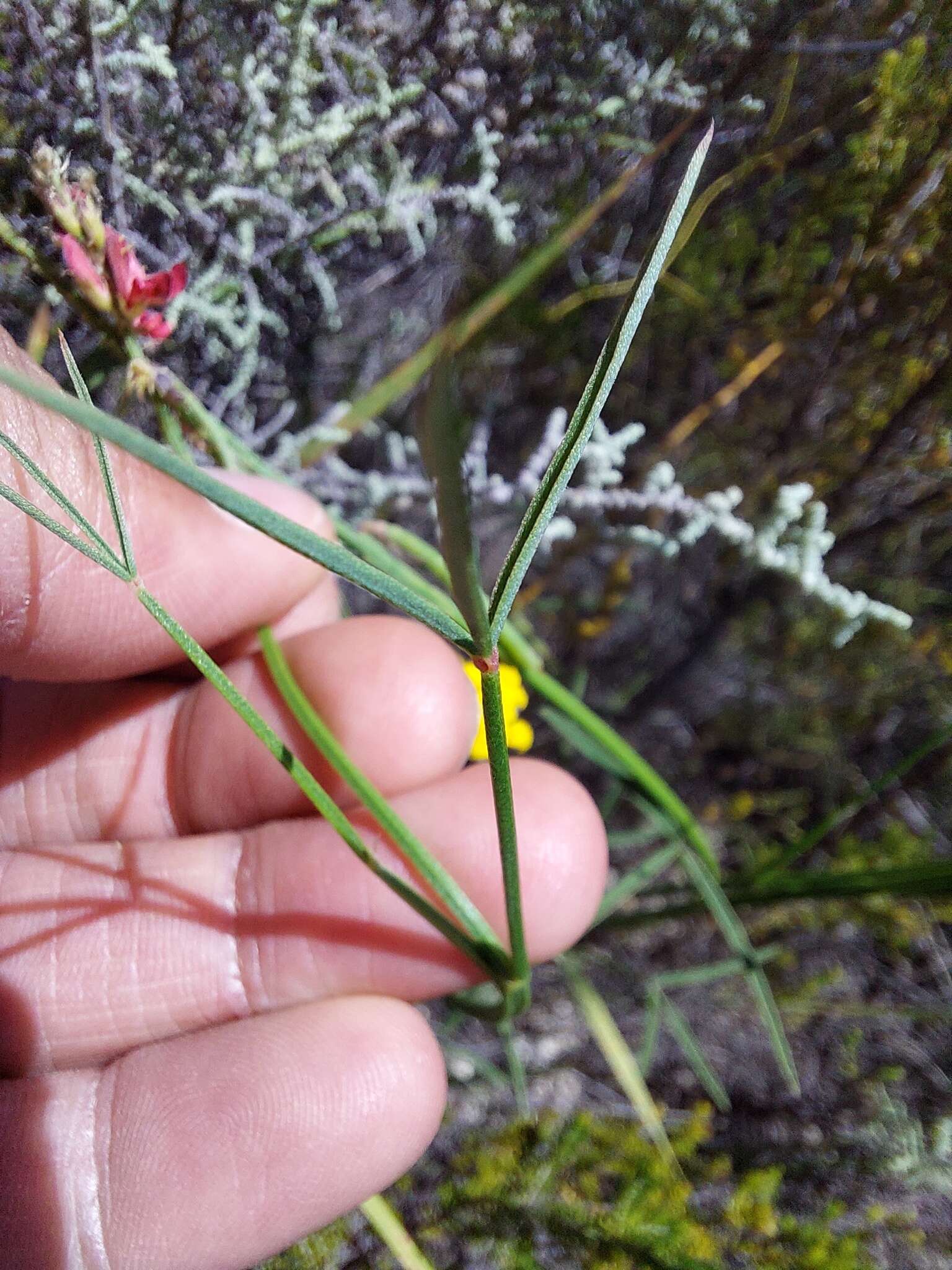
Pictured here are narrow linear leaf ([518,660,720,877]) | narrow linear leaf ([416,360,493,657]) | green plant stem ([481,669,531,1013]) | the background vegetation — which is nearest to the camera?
narrow linear leaf ([416,360,493,657])

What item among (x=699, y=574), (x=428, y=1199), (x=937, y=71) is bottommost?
(x=428, y=1199)

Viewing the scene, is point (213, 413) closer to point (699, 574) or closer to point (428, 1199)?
point (699, 574)

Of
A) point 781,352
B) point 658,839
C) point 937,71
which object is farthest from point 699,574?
point 937,71

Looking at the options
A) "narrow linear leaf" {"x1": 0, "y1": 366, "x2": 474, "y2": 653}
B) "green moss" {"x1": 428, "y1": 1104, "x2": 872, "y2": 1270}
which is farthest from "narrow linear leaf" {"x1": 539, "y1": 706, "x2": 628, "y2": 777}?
"narrow linear leaf" {"x1": 0, "y1": 366, "x2": 474, "y2": 653}

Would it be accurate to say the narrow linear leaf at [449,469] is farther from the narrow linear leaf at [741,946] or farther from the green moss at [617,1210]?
the green moss at [617,1210]

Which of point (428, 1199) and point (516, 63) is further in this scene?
point (428, 1199)

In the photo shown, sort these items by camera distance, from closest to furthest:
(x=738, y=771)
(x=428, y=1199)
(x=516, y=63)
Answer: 1. (x=516, y=63)
2. (x=428, y=1199)
3. (x=738, y=771)

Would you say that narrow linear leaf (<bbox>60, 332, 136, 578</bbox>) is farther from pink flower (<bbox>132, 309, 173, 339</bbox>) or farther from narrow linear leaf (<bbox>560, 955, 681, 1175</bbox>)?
narrow linear leaf (<bbox>560, 955, 681, 1175</bbox>)
